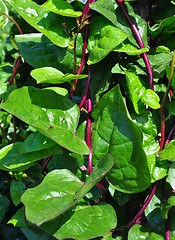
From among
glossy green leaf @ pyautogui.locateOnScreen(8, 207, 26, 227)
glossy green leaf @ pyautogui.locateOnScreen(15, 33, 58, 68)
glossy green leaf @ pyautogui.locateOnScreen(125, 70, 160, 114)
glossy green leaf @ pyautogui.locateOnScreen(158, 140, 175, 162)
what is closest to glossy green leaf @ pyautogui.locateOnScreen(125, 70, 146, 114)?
glossy green leaf @ pyautogui.locateOnScreen(125, 70, 160, 114)

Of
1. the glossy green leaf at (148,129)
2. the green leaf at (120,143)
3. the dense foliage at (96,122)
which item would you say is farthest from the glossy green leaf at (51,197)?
the glossy green leaf at (148,129)

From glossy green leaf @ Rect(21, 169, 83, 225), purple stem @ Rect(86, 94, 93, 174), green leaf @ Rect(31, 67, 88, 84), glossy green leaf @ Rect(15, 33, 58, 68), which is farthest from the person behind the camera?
glossy green leaf @ Rect(15, 33, 58, 68)

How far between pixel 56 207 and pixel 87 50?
0.45 meters

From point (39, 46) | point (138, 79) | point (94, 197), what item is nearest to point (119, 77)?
point (138, 79)

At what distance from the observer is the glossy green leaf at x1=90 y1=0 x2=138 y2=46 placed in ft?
2.51

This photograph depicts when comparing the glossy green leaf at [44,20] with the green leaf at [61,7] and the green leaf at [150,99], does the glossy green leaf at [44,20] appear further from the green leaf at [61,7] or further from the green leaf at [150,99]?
the green leaf at [150,99]

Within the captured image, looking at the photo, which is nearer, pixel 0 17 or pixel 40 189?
pixel 40 189

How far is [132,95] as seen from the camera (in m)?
0.79

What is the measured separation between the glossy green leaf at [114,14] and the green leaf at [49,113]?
0.25m

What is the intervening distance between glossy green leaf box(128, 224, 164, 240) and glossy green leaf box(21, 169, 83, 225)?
0.66ft

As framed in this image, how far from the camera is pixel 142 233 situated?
795 mm

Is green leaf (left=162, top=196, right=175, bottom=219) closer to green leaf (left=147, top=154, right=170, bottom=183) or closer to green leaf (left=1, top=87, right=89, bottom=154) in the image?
green leaf (left=147, top=154, right=170, bottom=183)

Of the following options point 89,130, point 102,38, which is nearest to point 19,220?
point 89,130

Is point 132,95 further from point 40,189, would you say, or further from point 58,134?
point 40,189
